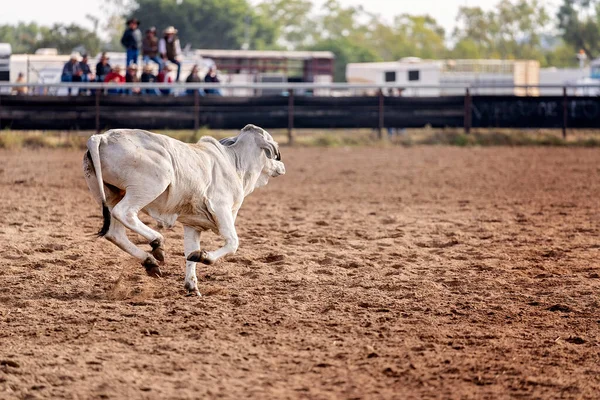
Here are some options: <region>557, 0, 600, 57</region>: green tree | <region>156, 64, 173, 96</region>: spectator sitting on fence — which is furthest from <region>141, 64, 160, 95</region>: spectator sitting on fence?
<region>557, 0, 600, 57</region>: green tree

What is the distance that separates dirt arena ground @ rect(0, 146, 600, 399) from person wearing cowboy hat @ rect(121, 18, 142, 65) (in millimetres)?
9708

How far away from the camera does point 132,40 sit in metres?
24.2

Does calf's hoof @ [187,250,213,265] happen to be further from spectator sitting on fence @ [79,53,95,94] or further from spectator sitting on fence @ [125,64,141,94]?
spectator sitting on fence @ [79,53,95,94]

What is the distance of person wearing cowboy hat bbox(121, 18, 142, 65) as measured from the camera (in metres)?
24.0

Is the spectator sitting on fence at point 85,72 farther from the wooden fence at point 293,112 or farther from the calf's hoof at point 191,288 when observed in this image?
the calf's hoof at point 191,288

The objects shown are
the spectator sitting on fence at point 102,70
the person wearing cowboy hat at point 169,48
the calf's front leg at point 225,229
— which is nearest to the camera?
the calf's front leg at point 225,229

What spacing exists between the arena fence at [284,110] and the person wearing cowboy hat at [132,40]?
1.25 m

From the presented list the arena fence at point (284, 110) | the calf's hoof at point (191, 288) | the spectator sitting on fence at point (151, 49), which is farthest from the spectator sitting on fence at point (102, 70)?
the calf's hoof at point (191, 288)

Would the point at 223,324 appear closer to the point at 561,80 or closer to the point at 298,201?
the point at 298,201

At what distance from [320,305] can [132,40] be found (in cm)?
1742

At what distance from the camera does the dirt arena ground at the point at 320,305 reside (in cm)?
586

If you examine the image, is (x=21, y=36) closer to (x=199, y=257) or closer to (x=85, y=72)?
(x=85, y=72)

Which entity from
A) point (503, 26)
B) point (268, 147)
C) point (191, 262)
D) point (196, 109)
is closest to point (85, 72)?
point (196, 109)

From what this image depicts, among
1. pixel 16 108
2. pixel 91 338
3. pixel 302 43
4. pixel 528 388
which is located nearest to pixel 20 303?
pixel 91 338
